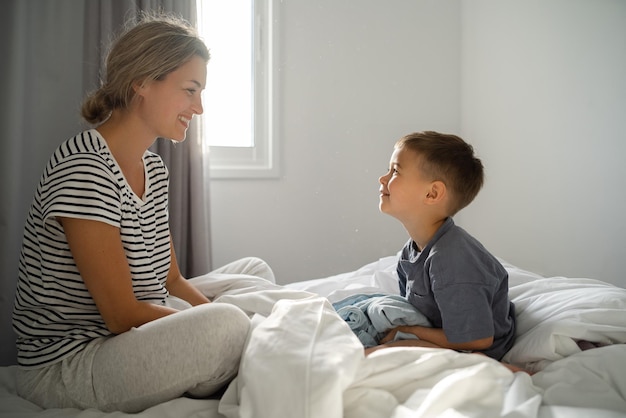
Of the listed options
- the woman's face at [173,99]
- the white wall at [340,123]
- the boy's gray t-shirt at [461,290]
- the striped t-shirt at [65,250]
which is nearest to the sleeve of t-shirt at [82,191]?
the striped t-shirt at [65,250]

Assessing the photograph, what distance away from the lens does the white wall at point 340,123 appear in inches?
105

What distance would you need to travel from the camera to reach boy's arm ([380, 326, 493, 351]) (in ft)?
3.91

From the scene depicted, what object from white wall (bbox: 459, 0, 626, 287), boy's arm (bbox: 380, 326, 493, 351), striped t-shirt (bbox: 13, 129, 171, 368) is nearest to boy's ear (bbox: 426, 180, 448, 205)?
boy's arm (bbox: 380, 326, 493, 351)

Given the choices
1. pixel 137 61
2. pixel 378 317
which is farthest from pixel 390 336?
pixel 137 61

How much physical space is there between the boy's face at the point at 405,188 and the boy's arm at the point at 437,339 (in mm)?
289

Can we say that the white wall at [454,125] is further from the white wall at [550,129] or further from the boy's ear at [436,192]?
the boy's ear at [436,192]

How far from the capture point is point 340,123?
2.85m

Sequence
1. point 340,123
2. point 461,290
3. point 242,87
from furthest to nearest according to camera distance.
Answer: point 340,123, point 242,87, point 461,290

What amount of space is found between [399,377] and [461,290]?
33cm

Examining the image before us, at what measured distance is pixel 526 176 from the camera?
8.72ft

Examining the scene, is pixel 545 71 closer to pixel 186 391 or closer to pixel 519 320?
pixel 519 320

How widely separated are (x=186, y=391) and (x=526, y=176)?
2102 mm

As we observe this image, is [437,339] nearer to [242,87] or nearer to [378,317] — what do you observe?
[378,317]

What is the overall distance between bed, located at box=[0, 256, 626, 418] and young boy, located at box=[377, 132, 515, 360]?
12cm
